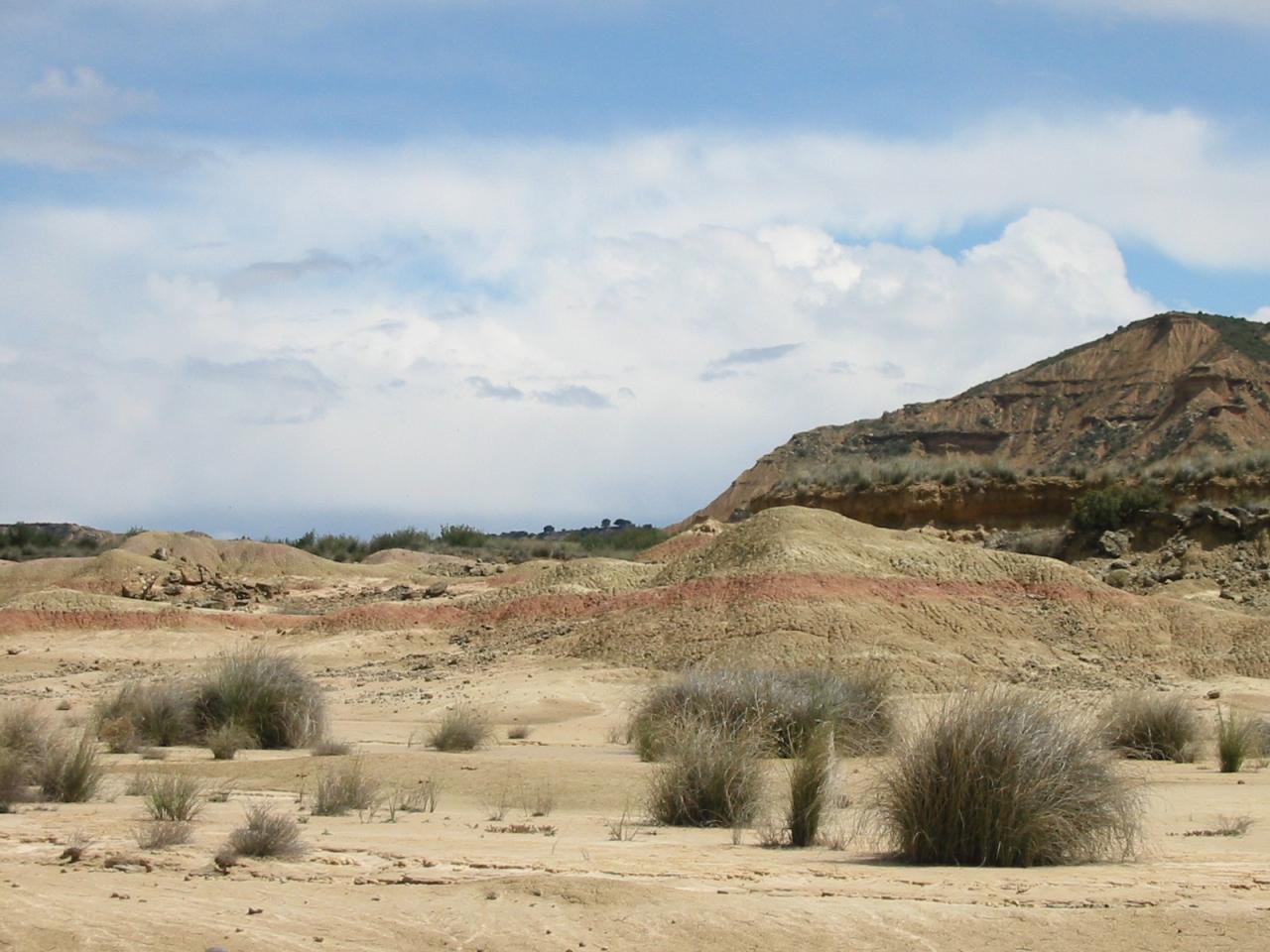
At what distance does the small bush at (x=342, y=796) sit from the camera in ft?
38.0

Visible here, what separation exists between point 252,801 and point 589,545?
6383cm

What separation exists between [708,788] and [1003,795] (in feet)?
9.43

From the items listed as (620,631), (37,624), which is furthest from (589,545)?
(620,631)

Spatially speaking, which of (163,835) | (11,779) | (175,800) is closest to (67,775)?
(11,779)

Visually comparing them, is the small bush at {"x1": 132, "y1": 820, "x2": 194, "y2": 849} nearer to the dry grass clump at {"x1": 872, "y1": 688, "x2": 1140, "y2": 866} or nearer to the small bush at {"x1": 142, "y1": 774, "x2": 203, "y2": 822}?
the small bush at {"x1": 142, "y1": 774, "x2": 203, "y2": 822}

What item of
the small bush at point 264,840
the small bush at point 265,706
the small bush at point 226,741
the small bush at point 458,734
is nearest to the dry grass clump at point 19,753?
the small bush at point 226,741

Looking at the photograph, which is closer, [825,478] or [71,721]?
[71,721]

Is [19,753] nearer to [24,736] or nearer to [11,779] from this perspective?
[24,736]

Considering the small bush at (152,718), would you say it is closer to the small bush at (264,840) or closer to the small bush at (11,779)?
the small bush at (11,779)

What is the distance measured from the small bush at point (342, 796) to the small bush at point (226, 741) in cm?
411

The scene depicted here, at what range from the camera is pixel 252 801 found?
12117 millimetres

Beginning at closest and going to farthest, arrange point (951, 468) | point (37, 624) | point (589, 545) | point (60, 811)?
point (60, 811) < point (37, 624) < point (951, 468) < point (589, 545)

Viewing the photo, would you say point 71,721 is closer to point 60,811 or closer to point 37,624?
point 60,811

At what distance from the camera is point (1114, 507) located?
39.6m
